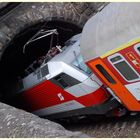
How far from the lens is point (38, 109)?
17953mm

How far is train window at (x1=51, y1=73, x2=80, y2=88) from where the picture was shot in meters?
14.9

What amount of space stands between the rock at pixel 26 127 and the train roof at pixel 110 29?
3.09 metres

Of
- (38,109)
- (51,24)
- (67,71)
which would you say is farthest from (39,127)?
(51,24)

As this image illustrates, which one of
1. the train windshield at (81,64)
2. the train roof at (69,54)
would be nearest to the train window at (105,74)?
the train windshield at (81,64)

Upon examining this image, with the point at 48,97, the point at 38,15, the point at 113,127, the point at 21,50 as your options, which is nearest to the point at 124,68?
the point at 113,127

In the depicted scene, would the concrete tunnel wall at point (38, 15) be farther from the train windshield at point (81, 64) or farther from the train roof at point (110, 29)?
the train roof at point (110, 29)

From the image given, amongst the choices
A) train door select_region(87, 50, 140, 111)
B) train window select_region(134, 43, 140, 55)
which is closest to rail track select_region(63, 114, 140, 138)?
train door select_region(87, 50, 140, 111)

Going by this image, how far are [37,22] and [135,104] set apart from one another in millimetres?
6395

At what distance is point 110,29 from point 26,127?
4.05 m

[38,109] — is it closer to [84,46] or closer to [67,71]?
[67,71]

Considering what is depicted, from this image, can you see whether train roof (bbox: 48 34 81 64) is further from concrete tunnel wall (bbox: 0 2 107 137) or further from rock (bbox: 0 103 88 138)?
rock (bbox: 0 103 88 138)

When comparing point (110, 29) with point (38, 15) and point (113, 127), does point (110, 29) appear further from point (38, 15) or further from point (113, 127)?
point (38, 15)

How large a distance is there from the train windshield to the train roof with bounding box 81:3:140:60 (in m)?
0.83

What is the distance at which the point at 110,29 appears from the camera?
41.7ft
